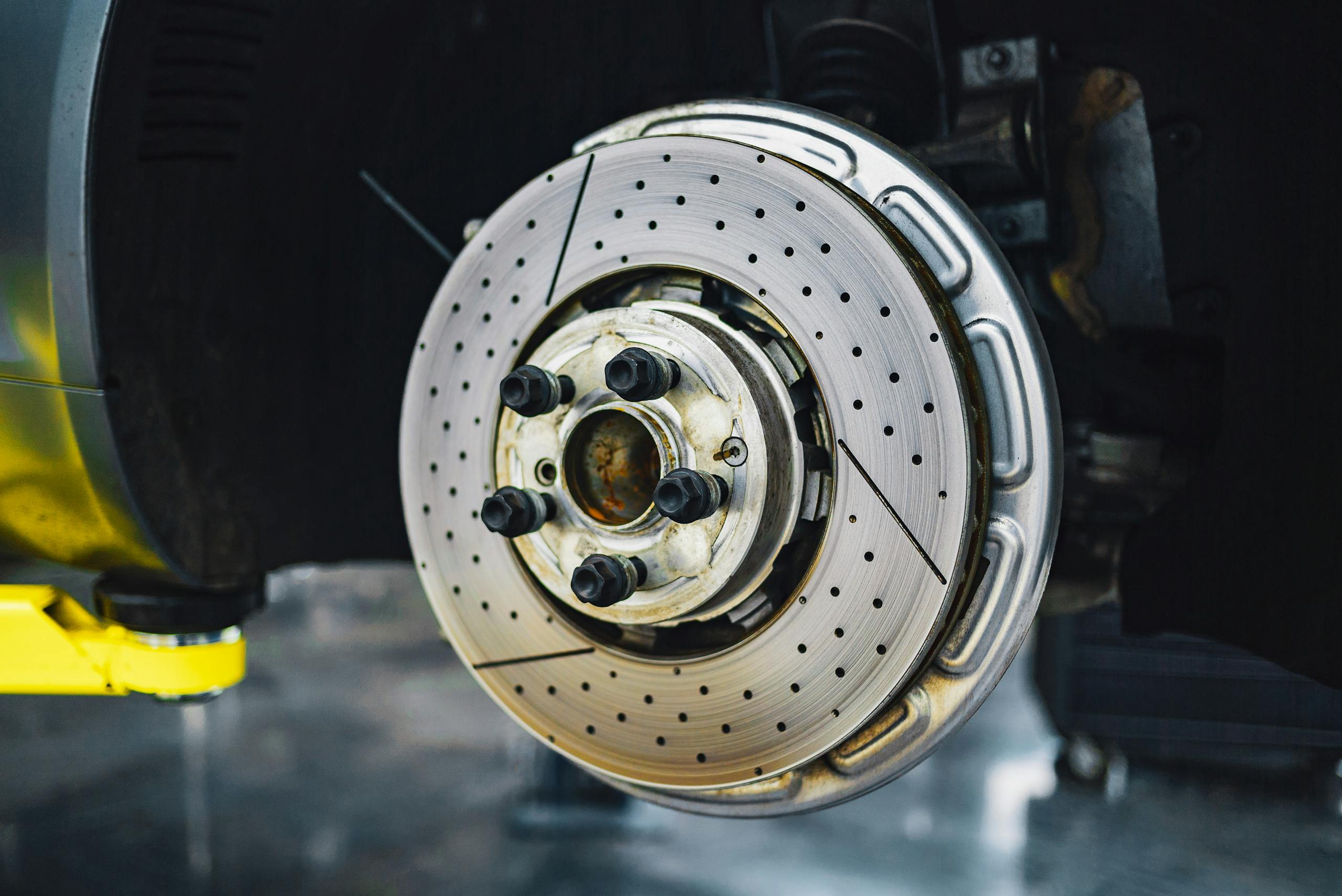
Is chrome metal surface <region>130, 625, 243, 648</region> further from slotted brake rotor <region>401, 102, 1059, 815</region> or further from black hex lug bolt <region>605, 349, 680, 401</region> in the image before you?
black hex lug bolt <region>605, 349, 680, 401</region>

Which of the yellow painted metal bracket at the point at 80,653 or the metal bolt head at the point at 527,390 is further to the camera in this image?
the yellow painted metal bracket at the point at 80,653

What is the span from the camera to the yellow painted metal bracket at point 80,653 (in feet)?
2.79

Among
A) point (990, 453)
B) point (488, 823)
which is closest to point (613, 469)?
point (990, 453)

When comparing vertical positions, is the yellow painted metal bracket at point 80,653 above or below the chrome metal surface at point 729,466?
below

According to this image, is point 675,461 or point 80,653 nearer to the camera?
Answer: point 675,461

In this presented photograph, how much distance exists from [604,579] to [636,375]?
129 mm

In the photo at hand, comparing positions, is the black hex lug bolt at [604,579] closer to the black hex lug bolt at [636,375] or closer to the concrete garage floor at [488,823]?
the black hex lug bolt at [636,375]

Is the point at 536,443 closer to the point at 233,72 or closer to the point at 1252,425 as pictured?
the point at 233,72

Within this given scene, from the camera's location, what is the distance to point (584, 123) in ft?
2.92

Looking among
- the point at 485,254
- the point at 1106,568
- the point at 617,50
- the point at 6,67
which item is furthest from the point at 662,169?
the point at 1106,568

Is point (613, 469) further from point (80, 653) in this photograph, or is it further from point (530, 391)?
point (80, 653)

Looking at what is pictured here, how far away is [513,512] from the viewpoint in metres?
0.59

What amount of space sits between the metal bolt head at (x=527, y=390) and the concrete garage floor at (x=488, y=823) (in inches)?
36.2

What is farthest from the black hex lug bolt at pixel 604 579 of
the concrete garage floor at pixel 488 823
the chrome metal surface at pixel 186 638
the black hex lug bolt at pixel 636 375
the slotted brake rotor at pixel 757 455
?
the concrete garage floor at pixel 488 823
